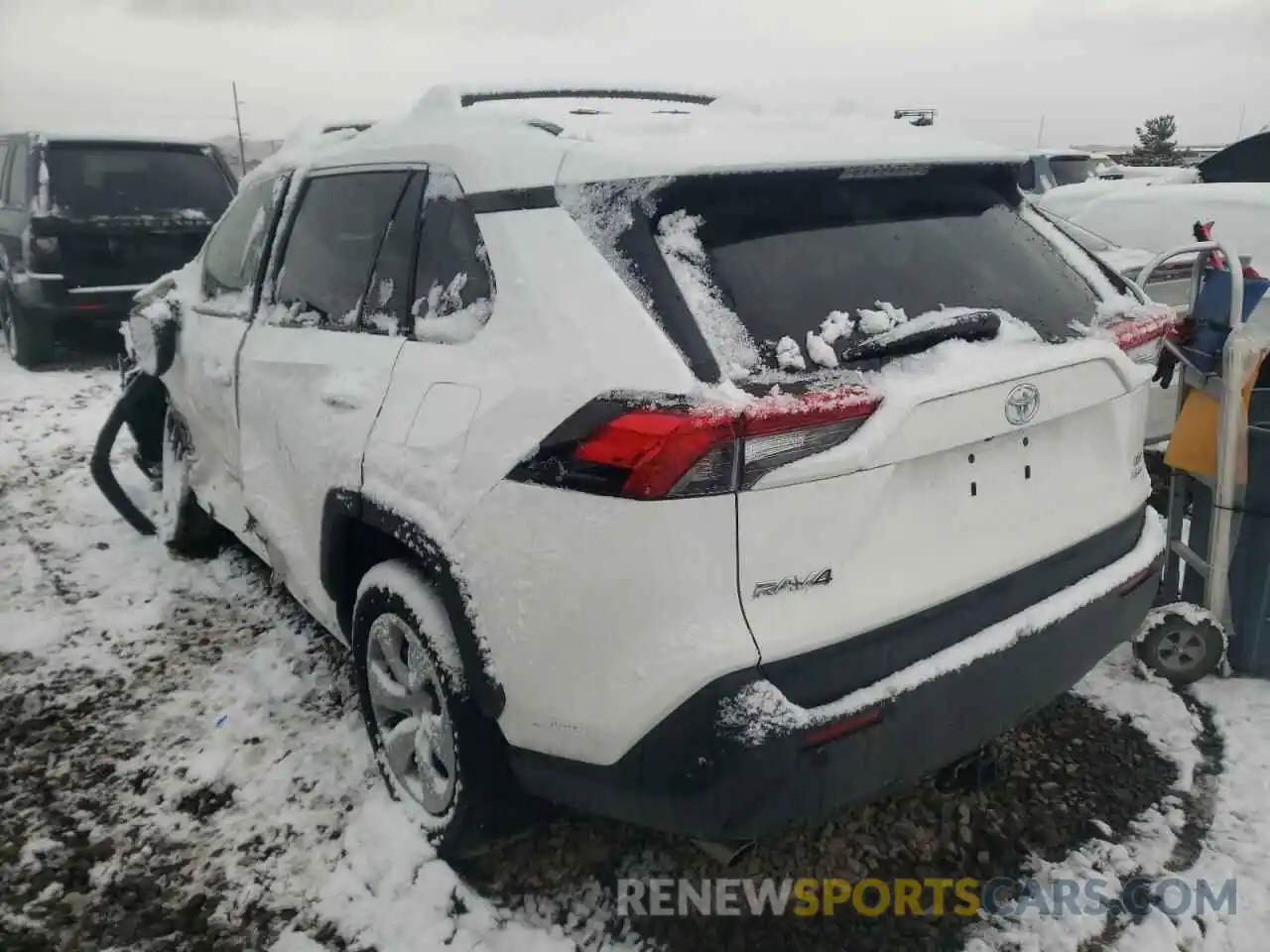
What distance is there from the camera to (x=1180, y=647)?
11.0 ft

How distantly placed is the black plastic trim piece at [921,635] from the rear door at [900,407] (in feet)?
0.09

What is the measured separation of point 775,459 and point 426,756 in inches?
53.7

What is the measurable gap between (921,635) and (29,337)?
8.92 meters

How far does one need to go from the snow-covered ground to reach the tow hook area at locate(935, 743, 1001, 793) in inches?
8.7

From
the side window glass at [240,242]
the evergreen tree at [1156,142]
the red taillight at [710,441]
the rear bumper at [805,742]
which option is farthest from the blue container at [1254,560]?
the evergreen tree at [1156,142]

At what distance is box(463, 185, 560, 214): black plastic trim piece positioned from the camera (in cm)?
213

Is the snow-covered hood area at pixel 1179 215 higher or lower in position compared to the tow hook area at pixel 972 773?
higher

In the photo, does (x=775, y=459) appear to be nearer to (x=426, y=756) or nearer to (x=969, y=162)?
(x=969, y=162)

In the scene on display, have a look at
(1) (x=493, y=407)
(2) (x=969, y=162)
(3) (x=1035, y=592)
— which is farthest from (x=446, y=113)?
(3) (x=1035, y=592)

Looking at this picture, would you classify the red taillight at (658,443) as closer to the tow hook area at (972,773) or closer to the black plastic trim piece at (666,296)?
the black plastic trim piece at (666,296)

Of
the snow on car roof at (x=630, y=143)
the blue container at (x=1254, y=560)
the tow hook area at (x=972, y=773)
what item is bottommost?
the tow hook area at (x=972, y=773)

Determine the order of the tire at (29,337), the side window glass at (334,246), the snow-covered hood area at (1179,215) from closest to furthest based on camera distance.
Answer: the side window glass at (334,246) → the snow-covered hood area at (1179,215) → the tire at (29,337)

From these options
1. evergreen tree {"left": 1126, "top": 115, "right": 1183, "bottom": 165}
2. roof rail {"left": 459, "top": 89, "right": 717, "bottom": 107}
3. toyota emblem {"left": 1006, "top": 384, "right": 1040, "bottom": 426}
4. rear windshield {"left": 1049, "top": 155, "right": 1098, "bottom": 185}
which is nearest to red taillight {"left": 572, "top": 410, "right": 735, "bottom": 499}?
toyota emblem {"left": 1006, "top": 384, "right": 1040, "bottom": 426}

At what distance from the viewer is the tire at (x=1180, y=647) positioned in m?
3.31
